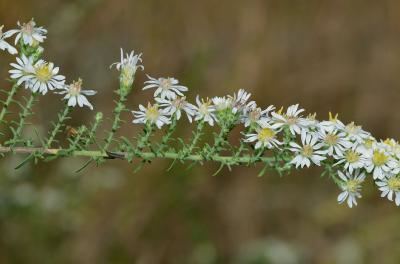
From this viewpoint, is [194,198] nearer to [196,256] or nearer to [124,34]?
[196,256]

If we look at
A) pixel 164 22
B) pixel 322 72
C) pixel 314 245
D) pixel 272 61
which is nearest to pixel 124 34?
pixel 164 22

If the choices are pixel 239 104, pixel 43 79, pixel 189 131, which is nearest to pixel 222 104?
pixel 239 104

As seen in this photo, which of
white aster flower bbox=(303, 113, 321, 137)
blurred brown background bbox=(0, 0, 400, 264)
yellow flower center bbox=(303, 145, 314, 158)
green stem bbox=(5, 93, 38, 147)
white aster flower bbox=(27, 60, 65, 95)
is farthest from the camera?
blurred brown background bbox=(0, 0, 400, 264)

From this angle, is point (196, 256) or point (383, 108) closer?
point (196, 256)

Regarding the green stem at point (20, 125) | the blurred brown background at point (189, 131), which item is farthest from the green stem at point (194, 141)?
the blurred brown background at point (189, 131)

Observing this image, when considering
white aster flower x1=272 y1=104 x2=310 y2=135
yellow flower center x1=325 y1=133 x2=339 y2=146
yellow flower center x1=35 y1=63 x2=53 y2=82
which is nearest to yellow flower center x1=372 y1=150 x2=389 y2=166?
yellow flower center x1=325 y1=133 x2=339 y2=146

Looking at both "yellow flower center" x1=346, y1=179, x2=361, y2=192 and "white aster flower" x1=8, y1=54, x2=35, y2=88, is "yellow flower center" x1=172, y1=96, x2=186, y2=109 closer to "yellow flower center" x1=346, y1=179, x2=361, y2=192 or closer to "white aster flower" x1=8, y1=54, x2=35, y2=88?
"white aster flower" x1=8, y1=54, x2=35, y2=88
